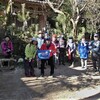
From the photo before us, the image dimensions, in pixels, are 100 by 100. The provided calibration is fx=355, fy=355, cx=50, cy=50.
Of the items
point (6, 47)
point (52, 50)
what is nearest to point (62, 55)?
point (6, 47)

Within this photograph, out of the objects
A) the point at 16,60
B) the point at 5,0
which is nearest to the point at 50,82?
the point at 16,60

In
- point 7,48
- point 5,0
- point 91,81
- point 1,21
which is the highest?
point 5,0

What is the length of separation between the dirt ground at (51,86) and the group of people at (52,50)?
575mm

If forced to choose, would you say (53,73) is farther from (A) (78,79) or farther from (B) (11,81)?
(B) (11,81)

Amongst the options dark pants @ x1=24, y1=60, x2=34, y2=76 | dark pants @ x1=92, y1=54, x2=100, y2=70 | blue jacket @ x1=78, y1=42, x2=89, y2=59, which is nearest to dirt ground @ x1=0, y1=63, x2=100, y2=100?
dark pants @ x1=24, y1=60, x2=34, y2=76

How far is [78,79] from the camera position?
1411cm

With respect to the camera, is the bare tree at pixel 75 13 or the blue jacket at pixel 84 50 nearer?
the blue jacket at pixel 84 50

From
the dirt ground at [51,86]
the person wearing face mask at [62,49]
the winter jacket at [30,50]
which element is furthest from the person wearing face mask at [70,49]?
the winter jacket at [30,50]

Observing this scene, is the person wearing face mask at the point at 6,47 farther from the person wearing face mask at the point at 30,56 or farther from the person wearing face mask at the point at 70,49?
the person wearing face mask at the point at 70,49

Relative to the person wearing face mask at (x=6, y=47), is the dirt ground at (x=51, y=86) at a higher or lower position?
lower

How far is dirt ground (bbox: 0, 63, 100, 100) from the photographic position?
1111 cm

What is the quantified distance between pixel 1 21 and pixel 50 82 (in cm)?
842

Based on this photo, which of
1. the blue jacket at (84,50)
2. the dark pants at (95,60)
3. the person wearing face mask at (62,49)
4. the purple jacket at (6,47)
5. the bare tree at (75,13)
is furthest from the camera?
the bare tree at (75,13)

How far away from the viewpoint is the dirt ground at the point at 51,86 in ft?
36.4
